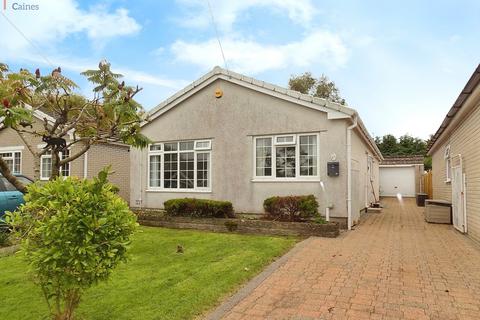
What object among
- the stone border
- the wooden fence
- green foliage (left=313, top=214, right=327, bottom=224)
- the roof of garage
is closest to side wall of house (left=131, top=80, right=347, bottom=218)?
green foliage (left=313, top=214, right=327, bottom=224)

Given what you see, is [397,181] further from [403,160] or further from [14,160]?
[14,160]

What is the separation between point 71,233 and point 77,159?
15.7 metres

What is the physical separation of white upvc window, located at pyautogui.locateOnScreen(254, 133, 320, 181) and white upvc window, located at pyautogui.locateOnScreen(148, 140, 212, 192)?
2.10 metres

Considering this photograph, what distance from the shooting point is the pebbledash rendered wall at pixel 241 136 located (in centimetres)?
1140

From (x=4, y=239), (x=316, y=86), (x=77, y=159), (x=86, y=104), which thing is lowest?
(x=4, y=239)

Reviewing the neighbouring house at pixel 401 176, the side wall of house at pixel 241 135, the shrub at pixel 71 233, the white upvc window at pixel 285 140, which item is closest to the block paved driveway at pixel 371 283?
the shrub at pixel 71 233

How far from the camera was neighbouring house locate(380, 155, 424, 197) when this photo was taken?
1169 inches

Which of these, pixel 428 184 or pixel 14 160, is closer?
pixel 14 160

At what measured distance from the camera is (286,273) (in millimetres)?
6301

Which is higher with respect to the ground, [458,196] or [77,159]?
[77,159]

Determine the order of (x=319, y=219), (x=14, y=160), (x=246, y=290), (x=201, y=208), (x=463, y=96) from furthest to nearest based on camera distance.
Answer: (x=14, y=160) < (x=201, y=208) < (x=319, y=219) < (x=463, y=96) < (x=246, y=290)

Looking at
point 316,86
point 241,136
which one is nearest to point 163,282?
point 241,136

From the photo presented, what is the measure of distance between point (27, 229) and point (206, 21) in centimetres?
974

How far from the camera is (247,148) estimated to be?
1271 centimetres
